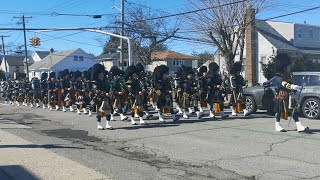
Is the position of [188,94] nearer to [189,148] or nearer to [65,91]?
[189,148]

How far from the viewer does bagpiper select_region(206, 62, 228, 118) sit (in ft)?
52.3

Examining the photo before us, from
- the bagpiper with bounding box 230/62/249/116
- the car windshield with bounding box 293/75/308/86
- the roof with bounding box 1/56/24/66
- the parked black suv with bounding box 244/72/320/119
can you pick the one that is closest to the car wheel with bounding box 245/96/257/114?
the parked black suv with bounding box 244/72/320/119

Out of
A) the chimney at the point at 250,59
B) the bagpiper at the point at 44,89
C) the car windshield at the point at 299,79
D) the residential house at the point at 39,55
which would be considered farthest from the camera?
the residential house at the point at 39,55

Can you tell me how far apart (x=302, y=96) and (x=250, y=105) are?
2.21m

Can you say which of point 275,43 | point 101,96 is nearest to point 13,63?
point 275,43

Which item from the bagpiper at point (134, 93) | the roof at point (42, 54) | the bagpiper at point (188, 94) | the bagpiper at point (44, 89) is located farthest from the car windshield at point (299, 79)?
the roof at point (42, 54)

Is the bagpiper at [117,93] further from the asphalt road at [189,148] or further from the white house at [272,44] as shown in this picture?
the white house at [272,44]

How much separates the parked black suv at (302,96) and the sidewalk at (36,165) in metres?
9.02

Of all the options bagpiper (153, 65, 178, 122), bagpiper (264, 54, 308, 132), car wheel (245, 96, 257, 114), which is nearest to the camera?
bagpiper (264, 54, 308, 132)

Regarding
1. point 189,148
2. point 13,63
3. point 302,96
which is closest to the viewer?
point 189,148

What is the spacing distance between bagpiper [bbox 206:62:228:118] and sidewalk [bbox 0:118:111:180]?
24.4 feet

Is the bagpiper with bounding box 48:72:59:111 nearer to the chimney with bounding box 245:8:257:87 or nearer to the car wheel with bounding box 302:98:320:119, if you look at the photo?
the car wheel with bounding box 302:98:320:119

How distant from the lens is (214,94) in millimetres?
15992

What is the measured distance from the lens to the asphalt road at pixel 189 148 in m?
7.57
